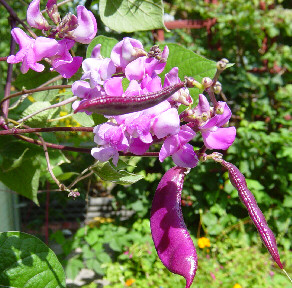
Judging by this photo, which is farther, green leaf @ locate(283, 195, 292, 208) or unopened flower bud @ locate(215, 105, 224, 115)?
green leaf @ locate(283, 195, 292, 208)

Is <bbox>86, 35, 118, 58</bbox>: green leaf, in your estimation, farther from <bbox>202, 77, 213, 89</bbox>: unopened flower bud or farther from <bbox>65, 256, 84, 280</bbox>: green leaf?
<bbox>65, 256, 84, 280</bbox>: green leaf

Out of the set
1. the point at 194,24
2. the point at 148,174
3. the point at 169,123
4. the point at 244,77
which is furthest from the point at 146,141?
the point at 194,24

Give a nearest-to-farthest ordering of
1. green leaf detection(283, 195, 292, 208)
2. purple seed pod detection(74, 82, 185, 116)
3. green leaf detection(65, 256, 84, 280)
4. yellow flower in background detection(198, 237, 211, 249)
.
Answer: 1. purple seed pod detection(74, 82, 185, 116)
2. green leaf detection(65, 256, 84, 280)
3. yellow flower in background detection(198, 237, 211, 249)
4. green leaf detection(283, 195, 292, 208)

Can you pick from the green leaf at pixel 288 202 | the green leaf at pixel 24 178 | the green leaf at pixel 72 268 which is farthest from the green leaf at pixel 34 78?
the green leaf at pixel 288 202

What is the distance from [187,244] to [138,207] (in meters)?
2.60

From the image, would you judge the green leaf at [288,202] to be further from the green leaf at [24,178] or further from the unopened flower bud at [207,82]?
the unopened flower bud at [207,82]

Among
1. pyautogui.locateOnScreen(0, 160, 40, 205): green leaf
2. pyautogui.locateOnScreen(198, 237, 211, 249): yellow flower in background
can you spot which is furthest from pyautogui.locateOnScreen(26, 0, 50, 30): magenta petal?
pyautogui.locateOnScreen(198, 237, 211, 249): yellow flower in background

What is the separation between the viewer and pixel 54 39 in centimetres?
41

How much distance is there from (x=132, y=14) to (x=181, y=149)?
385mm

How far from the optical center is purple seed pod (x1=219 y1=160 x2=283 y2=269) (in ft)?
0.94

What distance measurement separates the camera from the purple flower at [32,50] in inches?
15.7

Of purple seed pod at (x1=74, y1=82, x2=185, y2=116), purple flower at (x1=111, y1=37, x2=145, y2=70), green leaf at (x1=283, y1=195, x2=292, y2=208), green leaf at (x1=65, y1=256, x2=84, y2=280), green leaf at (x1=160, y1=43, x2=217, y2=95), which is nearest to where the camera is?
purple seed pod at (x1=74, y1=82, x2=185, y2=116)

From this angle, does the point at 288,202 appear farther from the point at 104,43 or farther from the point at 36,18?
the point at 36,18

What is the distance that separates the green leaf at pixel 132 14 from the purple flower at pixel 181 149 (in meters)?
0.35
